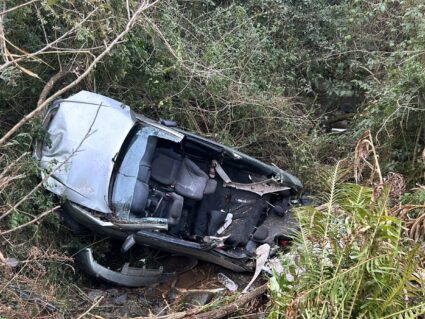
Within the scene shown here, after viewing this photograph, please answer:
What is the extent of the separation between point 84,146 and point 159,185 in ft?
3.04

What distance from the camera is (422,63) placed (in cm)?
609

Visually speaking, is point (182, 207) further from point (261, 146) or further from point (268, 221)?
point (261, 146)

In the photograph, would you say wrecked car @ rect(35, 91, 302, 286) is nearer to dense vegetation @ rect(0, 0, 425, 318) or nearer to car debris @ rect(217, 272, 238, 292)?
car debris @ rect(217, 272, 238, 292)

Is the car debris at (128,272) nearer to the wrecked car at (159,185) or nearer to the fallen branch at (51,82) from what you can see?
the wrecked car at (159,185)

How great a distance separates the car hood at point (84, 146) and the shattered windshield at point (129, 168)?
0.11 m

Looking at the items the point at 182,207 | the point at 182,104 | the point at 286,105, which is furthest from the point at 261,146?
the point at 182,207

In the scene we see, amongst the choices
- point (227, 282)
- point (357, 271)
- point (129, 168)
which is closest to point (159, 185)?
point (129, 168)

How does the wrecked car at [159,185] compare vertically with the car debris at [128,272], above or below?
above

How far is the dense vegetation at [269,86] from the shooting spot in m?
4.14

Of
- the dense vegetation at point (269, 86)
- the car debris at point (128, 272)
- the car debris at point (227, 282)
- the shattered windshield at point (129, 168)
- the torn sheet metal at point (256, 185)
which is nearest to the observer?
the dense vegetation at point (269, 86)

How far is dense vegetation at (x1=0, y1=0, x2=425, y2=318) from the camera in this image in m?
4.14

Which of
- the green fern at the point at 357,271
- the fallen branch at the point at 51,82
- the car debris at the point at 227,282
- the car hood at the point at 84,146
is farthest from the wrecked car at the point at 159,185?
the green fern at the point at 357,271

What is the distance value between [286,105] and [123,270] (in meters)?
3.08

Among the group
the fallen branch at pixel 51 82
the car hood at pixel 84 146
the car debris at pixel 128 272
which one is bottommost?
the car debris at pixel 128 272
